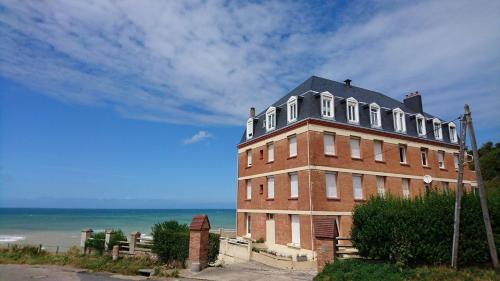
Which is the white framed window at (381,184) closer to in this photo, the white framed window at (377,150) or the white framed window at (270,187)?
the white framed window at (377,150)

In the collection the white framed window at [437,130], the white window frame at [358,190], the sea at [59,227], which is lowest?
the sea at [59,227]

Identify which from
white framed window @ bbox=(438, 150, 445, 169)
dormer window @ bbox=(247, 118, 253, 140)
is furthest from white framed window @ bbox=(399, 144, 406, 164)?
dormer window @ bbox=(247, 118, 253, 140)

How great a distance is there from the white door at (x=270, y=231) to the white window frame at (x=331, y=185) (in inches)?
193

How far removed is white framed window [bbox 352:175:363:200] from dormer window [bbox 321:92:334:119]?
4.74m

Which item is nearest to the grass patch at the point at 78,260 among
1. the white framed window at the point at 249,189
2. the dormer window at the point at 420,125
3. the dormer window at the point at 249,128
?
the white framed window at the point at 249,189

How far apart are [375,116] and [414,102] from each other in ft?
26.8

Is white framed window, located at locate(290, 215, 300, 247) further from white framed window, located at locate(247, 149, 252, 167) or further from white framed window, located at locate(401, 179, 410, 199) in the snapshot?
white framed window, located at locate(401, 179, 410, 199)

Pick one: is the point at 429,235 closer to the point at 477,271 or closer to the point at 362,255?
the point at 477,271

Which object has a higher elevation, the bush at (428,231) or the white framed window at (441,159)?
the white framed window at (441,159)

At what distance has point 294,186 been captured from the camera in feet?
72.6

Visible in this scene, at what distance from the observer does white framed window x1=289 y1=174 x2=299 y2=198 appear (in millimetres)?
21766

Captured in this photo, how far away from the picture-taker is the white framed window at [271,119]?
25.2 m

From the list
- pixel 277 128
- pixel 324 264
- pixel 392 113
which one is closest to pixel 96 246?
pixel 277 128

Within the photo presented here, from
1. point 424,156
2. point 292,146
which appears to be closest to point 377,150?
point 424,156
